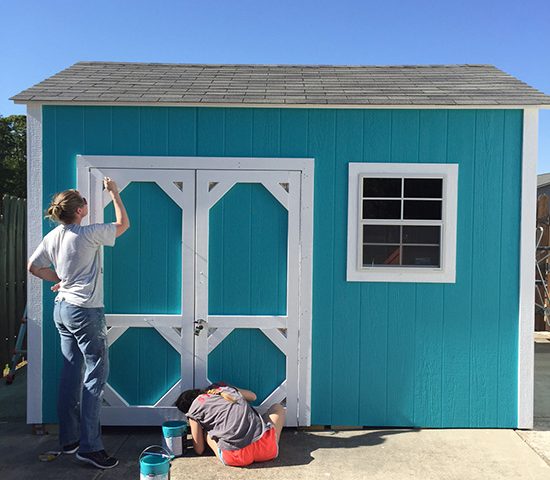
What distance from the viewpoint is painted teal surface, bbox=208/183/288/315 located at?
14.2 feet

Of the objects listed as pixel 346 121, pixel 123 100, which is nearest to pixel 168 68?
pixel 123 100

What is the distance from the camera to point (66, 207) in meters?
3.73

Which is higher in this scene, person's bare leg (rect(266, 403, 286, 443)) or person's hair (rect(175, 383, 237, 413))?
person's hair (rect(175, 383, 237, 413))

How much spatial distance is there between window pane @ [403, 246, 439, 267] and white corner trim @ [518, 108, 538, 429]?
0.68 metres

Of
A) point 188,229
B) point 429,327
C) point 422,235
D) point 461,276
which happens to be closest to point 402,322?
point 429,327

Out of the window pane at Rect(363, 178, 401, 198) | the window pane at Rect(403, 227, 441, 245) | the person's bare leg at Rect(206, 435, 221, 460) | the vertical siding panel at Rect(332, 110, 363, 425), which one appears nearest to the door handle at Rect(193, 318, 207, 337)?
the person's bare leg at Rect(206, 435, 221, 460)

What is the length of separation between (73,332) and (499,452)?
3.25 meters

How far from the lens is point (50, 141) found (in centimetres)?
428

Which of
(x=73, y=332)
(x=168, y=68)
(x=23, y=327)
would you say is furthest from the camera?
(x=23, y=327)

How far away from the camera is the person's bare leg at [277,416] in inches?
155

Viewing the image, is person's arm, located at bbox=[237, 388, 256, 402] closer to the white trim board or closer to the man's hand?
the man's hand

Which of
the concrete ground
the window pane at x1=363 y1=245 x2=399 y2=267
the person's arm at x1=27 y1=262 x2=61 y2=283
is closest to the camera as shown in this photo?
the concrete ground

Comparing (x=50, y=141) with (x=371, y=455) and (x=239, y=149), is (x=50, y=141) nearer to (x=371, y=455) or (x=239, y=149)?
(x=239, y=149)

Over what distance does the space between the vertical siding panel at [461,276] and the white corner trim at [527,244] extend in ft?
1.35
